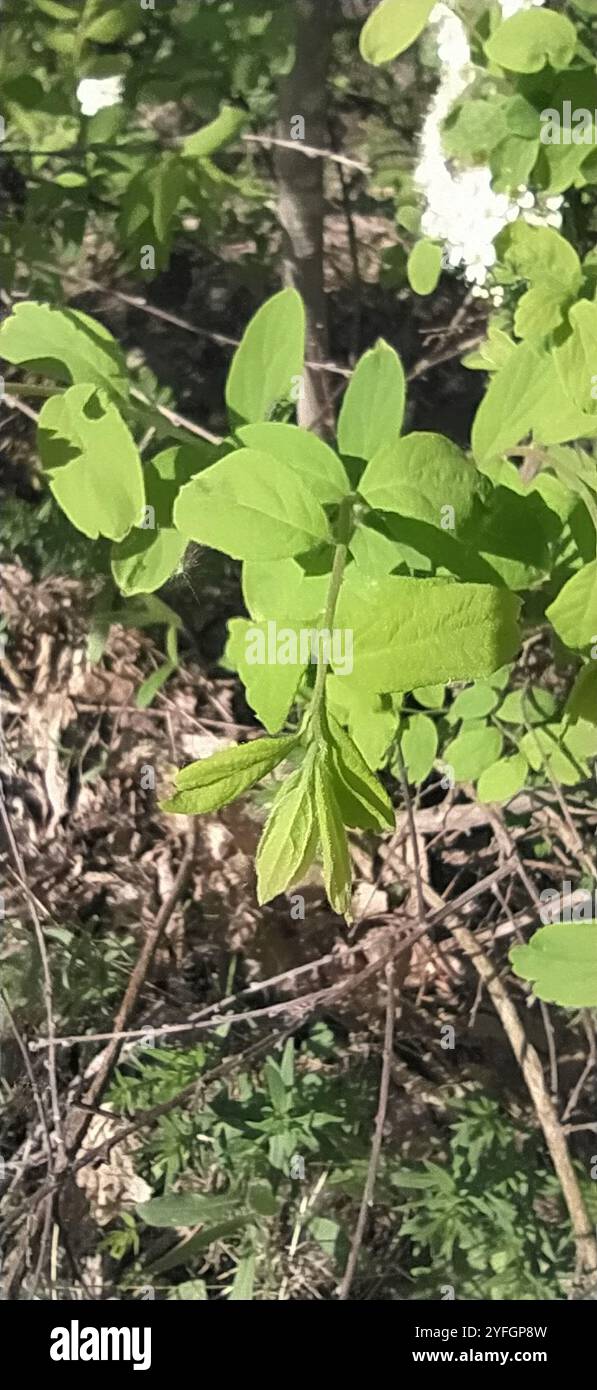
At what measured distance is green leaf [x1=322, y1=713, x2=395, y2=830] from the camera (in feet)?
1.70

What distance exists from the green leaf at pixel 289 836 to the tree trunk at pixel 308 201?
1.69 ft

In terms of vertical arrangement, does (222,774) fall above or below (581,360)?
below

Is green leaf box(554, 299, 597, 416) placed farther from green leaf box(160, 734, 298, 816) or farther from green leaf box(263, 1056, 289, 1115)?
green leaf box(263, 1056, 289, 1115)

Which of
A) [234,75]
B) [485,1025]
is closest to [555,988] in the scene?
[485,1025]

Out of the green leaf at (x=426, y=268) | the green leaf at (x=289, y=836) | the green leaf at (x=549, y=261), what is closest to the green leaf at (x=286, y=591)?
the green leaf at (x=289, y=836)

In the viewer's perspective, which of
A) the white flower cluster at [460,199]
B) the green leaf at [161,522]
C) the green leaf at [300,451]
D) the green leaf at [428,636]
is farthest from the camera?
the white flower cluster at [460,199]

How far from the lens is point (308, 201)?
948 mm

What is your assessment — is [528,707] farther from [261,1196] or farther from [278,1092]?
[261,1196]

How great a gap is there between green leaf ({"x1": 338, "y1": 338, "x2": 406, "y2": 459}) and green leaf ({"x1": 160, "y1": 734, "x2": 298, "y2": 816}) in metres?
0.21

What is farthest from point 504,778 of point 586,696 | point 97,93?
point 97,93

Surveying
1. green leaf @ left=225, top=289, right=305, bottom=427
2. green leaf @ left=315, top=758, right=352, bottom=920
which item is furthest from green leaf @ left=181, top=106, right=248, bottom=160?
green leaf @ left=315, top=758, right=352, bottom=920

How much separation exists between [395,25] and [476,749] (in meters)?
0.53

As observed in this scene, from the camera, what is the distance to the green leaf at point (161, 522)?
26.7 inches

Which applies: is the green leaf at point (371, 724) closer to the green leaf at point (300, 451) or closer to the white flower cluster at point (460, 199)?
the green leaf at point (300, 451)
